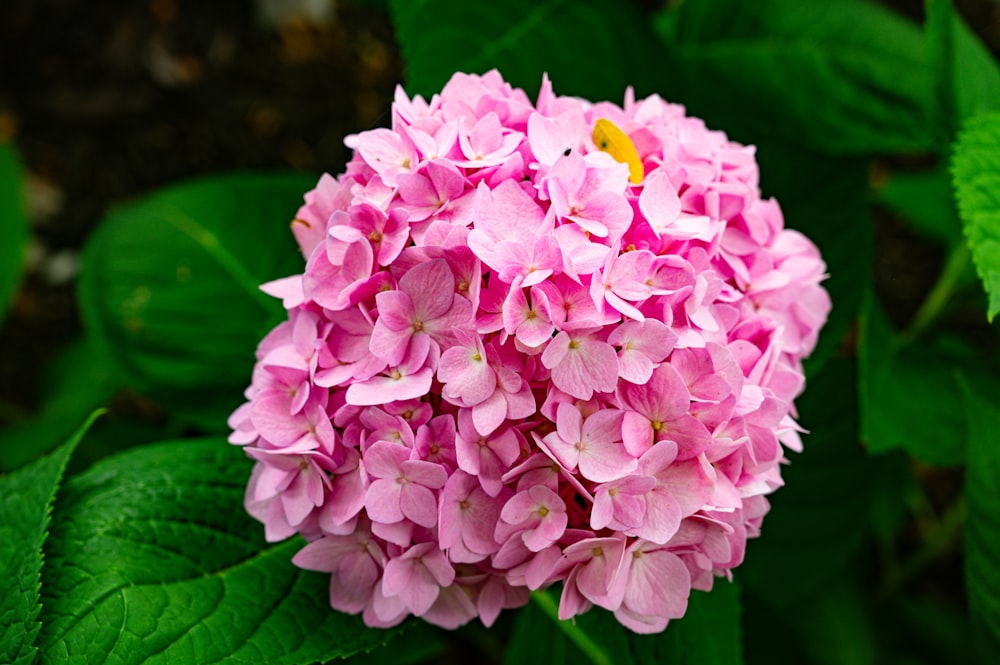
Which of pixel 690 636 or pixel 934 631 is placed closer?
pixel 690 636

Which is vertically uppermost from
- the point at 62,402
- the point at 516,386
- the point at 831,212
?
the point at 516,386

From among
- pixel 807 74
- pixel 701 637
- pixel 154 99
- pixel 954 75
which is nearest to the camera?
pixel 701 637

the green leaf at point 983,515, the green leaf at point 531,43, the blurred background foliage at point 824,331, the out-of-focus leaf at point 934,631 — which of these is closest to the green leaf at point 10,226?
the blurred background foliage at point 824,331

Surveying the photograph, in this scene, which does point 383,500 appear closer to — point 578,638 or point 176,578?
point 176,578

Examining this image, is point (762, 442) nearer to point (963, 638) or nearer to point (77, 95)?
point (963, 638)

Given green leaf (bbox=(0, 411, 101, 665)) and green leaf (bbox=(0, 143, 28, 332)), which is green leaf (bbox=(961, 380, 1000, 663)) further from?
green leaf (bbox=(0, 143, 28, 332))

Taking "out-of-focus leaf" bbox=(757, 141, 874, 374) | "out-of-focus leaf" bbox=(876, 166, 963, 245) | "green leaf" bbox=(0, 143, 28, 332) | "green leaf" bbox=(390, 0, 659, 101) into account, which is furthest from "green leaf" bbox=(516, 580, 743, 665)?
"green leaf" bbox=(0, 143, 28, 332)

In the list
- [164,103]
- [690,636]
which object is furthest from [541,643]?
[164,103]

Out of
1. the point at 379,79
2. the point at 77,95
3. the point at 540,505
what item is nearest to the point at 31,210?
the point at 77,95
